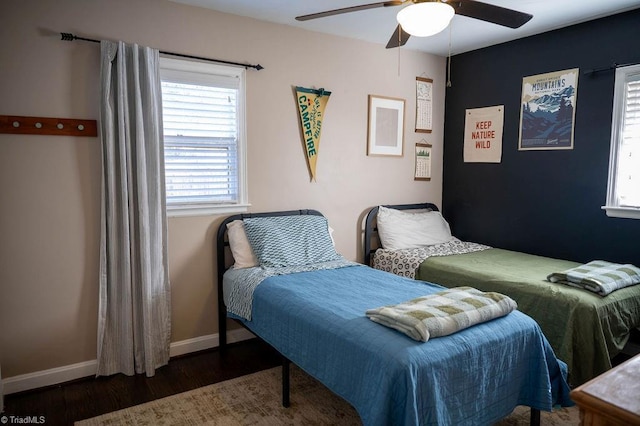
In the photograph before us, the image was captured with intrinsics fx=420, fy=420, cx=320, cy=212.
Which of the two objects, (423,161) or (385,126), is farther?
(423,161)

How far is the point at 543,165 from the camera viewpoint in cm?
355

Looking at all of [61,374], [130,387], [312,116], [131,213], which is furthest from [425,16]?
[61,374]

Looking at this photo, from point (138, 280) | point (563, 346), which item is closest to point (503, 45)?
point (563, 346)

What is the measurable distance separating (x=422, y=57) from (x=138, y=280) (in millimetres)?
3246

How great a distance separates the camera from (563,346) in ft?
7.99

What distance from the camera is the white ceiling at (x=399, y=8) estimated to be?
112 inches

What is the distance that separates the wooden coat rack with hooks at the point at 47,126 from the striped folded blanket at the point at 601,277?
3.09 meters

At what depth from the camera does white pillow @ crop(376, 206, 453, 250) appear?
149 inches

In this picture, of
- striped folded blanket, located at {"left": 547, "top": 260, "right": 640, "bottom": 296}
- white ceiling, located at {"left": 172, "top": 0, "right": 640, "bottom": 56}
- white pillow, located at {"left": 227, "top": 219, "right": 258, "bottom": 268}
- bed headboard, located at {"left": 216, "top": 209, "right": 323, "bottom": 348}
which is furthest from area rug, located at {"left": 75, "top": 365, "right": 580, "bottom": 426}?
white ceiling, located at {"left": 172, "top": 0, "right": 640, "bottom": 56}

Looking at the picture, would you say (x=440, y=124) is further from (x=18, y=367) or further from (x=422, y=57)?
(x=18, y=367)

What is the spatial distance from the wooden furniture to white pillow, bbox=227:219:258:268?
2.30 meters

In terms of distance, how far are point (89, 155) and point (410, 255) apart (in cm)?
249

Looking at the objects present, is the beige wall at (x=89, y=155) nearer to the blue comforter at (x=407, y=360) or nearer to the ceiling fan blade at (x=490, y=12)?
the blue comforter at (x=407, y=360)

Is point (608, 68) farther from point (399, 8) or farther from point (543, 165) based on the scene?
point (399, 8)
